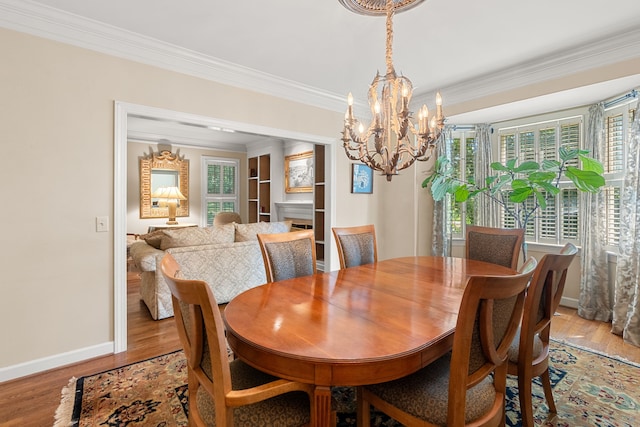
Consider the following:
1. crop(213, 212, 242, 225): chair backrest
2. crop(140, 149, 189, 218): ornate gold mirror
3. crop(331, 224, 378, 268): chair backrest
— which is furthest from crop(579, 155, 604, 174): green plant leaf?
crop(140, 149, 189, 218): ornate gold mirror

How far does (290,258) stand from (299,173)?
391cm

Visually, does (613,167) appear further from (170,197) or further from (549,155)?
(170,197)

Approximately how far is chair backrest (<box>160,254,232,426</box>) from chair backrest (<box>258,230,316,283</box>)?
0.97m

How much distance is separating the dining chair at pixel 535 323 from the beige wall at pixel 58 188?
2339 mm

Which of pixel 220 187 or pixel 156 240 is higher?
pixel 220 187

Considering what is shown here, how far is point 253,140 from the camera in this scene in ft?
23.0

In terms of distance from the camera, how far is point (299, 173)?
6062mm

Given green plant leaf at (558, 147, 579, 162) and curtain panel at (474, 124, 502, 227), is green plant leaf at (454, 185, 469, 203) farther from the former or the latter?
green plant leaf at (558, 147, 579, 162)

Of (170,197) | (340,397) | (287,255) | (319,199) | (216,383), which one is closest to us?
(216,383)

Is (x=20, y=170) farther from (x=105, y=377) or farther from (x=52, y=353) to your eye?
(x=105, y=377)

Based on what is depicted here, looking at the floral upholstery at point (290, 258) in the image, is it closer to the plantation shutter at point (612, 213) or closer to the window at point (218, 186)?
the plantation shutter at point (612, 213)

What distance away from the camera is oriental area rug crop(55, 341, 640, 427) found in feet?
5.89

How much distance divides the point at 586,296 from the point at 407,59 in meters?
3.12

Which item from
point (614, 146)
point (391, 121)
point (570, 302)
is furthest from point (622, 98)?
point (391, 121)
